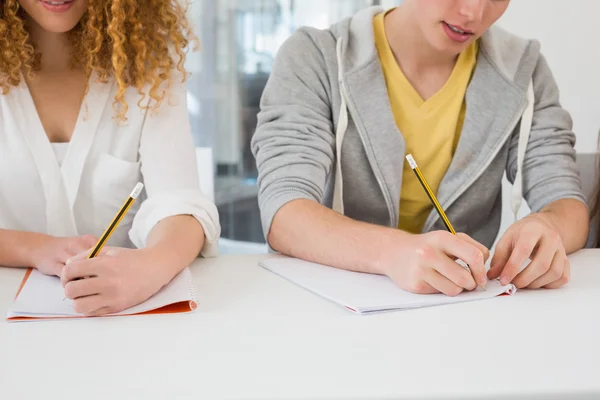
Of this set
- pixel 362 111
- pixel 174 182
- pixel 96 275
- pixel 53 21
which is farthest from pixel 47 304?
pixel 362 111

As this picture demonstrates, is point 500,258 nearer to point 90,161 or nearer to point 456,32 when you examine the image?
point 456,32

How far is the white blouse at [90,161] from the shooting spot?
112cm

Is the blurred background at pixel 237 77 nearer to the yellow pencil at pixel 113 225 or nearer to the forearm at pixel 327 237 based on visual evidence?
the forearm at pixel 327 237

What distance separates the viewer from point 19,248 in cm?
97

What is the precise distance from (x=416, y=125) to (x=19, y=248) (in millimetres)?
Answer: 697

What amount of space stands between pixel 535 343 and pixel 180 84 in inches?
28.7

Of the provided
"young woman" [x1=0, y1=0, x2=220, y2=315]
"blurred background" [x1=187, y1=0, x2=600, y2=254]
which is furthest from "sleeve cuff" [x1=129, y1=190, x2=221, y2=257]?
"blurred background" [x1=187, y1=0, x2=600, y2=254]

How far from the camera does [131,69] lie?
1.14 m

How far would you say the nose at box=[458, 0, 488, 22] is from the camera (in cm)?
114

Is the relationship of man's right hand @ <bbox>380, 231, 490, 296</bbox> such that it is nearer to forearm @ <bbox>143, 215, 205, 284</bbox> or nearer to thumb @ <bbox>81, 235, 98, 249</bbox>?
forearm @ <bbox>143, 215, 205, 284</bbox>

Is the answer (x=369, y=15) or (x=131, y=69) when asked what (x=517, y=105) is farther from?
(x=131, y=69)

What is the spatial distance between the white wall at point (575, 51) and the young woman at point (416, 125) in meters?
1.14

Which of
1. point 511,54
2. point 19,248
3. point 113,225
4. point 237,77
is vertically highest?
point 511,54

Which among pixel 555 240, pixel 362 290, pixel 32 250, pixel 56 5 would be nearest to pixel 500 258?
pixel 555 240
